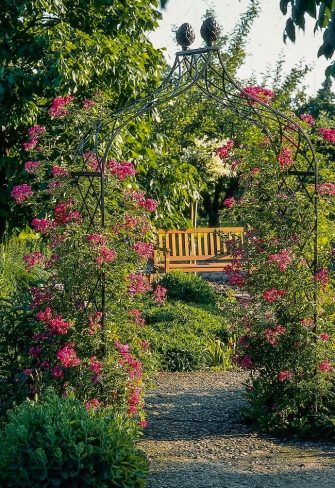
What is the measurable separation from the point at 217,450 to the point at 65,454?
1.65m

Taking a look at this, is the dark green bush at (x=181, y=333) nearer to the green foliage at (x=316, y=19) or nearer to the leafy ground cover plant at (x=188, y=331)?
the leafy ground cover plant at (x=188, y=331)

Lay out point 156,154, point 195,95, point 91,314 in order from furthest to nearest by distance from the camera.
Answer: point 195,95 < point 156,154 < point 91,314

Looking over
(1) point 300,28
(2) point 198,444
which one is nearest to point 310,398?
(2) point 198,444

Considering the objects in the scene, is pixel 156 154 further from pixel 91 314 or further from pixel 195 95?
pixel 195 95

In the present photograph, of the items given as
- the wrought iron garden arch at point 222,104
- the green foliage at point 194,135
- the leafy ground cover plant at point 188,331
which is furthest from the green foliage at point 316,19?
the green foliage at point 194,135

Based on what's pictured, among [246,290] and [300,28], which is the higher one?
[300,28]

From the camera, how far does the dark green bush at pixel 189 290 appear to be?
12992mm

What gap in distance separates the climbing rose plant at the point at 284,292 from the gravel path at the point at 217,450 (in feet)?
1.05

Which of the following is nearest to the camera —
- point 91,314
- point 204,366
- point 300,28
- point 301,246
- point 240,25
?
point 300,28

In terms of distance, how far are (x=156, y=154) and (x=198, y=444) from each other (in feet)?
21.4

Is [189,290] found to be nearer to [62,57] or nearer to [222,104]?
[62,57]

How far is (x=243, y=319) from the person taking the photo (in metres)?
6.56

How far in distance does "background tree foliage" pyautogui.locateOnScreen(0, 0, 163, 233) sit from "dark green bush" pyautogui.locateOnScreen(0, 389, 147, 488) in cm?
522

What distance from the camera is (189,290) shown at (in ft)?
43.1
